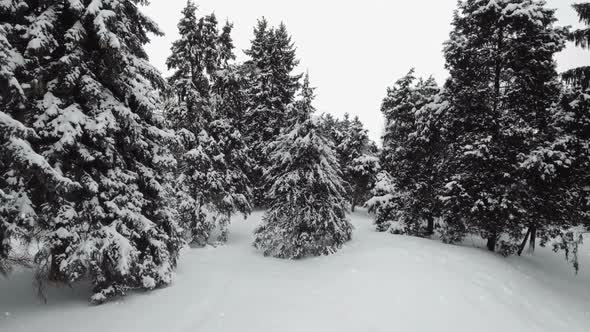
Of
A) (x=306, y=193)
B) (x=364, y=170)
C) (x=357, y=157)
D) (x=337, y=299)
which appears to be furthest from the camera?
(x=357, y=157)

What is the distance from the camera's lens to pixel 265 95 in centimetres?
2556

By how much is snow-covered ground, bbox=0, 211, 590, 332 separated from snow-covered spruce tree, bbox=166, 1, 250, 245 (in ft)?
12.5

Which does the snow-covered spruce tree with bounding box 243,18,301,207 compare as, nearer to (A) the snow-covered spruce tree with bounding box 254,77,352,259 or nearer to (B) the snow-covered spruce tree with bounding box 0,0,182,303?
(A) the snow-covered spruce tree with bounding box 254,77,352,259

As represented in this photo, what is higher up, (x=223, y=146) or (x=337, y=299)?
(x=223, y=146)

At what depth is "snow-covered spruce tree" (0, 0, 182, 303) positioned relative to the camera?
7.23 metres

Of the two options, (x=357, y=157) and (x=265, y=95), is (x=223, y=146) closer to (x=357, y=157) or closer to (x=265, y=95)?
(x=265, y=95)

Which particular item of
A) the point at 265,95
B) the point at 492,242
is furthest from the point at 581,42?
the point at 265,95

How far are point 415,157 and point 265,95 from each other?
1301 centimetres

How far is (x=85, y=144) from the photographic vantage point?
27.0 feet

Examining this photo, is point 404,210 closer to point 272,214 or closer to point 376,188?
point 376,188

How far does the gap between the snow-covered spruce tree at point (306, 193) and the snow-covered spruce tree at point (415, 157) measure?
6.32 m

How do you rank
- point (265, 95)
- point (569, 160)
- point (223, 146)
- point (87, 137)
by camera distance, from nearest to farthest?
point (87, 137)
point (569, 160)
point (223, 146)
point (265, 95)

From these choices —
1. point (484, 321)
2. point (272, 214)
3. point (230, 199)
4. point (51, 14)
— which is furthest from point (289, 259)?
point (51, 14)

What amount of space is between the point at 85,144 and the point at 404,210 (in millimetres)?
17341
